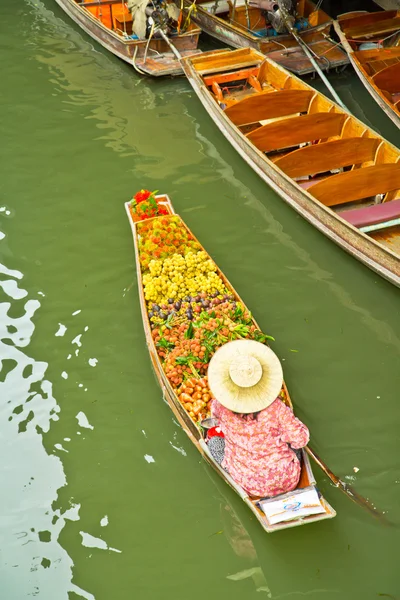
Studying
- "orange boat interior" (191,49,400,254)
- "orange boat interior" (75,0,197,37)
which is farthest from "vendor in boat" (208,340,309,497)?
"orange boat interior" (75,0,197,37)

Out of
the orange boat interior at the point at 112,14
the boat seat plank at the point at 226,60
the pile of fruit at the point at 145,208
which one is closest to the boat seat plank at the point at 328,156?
the pile of fruit at the point at 145,208

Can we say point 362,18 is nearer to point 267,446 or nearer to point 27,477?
point 267,446

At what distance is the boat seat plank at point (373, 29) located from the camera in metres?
10.1

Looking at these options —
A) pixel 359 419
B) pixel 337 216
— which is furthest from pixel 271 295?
pixel 359 419

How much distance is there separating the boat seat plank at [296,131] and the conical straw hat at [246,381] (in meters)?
4.48

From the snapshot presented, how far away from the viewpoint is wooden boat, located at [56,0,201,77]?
10.2 meters

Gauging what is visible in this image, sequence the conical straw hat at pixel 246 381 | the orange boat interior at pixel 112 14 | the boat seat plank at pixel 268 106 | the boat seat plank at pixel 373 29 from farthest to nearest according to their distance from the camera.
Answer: the orange boat interior at pixel 112 14 < the boat seat plank at pixel 373 29 < the boat seat plank at pixel 268 106 < the conical straw hat at pixel 246 381

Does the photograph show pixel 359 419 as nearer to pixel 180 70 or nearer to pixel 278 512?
pixel 278 512

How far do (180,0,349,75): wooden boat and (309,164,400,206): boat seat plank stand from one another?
3.77 meters

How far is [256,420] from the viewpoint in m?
4.16

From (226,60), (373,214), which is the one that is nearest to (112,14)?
(226,60)

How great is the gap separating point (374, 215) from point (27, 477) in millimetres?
4499

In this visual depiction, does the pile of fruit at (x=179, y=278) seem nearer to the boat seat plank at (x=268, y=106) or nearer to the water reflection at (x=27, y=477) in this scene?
the water reflection at (x=27, y=477)

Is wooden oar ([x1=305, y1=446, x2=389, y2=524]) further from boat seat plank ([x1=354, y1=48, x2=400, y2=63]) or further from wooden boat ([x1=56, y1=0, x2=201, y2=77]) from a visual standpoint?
wooden boat ([x1=56, y1=0, x2=201, y2=77])
